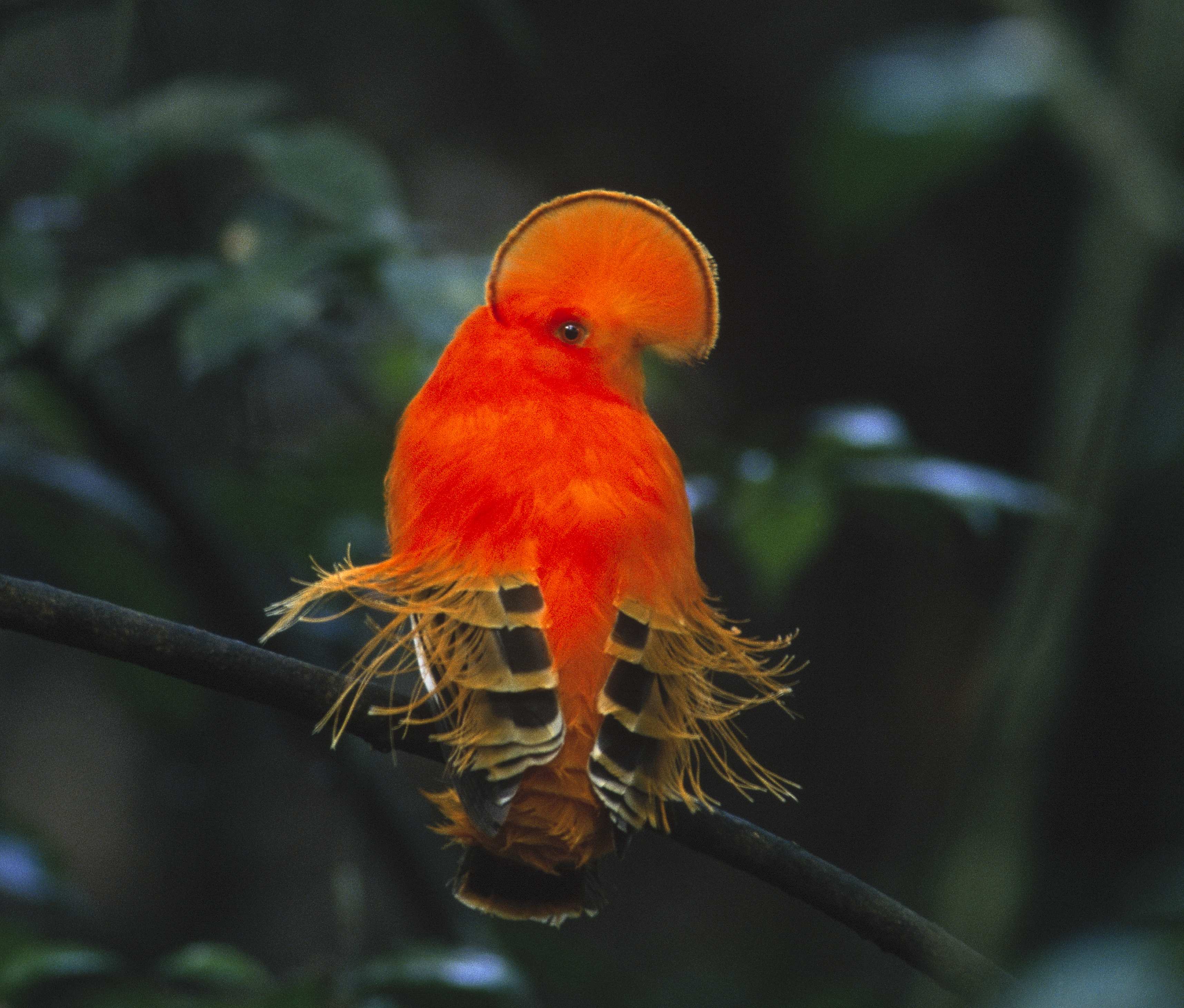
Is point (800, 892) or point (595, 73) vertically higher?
point (595, 73)

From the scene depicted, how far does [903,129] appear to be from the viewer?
48.5 inches

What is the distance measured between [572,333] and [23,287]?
30.8 inches

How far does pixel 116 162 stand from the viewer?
1868mm

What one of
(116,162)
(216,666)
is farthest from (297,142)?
(216,666)

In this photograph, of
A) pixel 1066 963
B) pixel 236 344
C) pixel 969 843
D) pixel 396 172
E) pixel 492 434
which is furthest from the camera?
pixel 396 172

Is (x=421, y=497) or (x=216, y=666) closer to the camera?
(x=216, y=666)

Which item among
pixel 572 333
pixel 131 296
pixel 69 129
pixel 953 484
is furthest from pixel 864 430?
pixel 69 129

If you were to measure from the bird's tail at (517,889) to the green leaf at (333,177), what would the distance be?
0.95 metres

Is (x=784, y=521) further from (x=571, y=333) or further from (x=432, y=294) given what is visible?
(x=432, y=294)

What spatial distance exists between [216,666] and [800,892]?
1.78ft

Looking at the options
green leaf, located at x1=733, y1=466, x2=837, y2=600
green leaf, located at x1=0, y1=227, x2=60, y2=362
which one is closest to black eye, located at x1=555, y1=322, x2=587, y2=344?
green leaf, located at x1=733, y1=466, x2=837, y2=600

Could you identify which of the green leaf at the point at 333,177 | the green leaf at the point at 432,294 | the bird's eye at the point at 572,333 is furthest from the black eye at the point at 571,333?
the green leaf at the point at 333,177

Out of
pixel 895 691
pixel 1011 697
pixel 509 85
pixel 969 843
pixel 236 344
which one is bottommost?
pixel 895 691

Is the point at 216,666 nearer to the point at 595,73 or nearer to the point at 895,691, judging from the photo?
the point at 895,691
